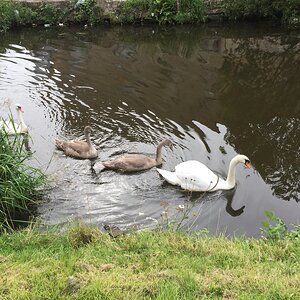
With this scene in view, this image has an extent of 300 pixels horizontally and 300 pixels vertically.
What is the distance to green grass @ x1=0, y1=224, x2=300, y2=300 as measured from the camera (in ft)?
15.1

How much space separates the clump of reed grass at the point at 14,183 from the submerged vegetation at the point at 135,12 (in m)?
14.3

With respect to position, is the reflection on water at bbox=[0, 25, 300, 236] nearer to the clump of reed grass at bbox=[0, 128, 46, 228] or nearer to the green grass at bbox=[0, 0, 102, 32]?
the clump of reed grass at bbox=[0, 128, 46, 228]

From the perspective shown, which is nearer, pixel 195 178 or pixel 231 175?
pixel 195 178

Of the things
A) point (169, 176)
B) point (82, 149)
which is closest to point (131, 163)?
point (169, 176)

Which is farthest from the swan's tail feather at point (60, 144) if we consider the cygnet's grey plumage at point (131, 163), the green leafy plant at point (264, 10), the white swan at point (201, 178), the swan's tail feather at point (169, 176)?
the green leafy plant at point (264, 10)

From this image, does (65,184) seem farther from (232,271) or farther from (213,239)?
(232,271)

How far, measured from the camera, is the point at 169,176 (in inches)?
359

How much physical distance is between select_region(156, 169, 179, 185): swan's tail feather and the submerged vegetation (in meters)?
13.3

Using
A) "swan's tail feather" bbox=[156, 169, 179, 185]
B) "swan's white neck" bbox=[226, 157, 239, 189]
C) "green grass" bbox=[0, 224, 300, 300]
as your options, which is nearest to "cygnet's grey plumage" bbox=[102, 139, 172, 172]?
"swan's tail feather" bbox=[156, 169, 179, 185]

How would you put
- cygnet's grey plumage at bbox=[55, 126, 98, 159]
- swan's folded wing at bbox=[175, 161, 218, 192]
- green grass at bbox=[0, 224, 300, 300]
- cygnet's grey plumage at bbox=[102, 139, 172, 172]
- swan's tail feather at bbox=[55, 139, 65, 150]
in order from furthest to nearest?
swan's tail feather at bbox=[55, 139, 65, 150] → cygnet's grey plumage at bbox=[55, 126, 98, 159] → cygnet's grey plumage at bbox=[102, 139, 172, 172] → swan's folded wing at bbox=[175, 161, 218, 192] → green grass at bbox=[0, 224, 300, 300]

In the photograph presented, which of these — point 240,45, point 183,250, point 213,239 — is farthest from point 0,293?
point 240,45

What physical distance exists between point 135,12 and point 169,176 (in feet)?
45.6

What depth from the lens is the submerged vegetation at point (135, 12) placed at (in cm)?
2072

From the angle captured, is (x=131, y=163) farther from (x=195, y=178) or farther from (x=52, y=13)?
(x=52, y=13)
